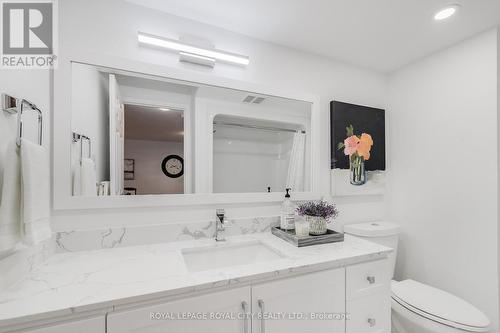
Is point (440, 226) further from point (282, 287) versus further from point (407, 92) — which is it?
point (282, 287)

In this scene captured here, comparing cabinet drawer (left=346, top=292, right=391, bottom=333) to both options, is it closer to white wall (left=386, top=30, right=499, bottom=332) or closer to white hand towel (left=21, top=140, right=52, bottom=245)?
white wall (left=386, top=30, right=499, bottom=332)

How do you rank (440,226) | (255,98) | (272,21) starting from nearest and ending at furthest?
(272,21) → (255,98) → (440,226)

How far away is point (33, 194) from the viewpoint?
786 mm

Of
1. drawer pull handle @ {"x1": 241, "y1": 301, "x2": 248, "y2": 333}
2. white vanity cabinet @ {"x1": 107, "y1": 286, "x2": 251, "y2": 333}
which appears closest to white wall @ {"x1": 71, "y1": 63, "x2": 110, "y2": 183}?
A: white vanity cabinet @ {"x1": 107, "y1": 286, "x2": 251, "y2": 333}

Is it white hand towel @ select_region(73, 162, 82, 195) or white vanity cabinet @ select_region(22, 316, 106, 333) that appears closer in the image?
white vanity cabinet @ select_region(22, 316, 106, 333)

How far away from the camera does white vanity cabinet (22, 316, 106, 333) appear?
0.67 meters

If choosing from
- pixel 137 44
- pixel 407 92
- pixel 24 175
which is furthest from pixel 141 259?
pixel 407 92

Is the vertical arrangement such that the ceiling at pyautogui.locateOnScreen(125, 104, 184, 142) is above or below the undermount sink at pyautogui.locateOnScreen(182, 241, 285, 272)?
above

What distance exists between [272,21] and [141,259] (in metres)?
1.48

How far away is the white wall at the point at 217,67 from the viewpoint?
1.17 metres

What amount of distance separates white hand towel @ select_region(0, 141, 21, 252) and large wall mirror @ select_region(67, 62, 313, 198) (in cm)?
38

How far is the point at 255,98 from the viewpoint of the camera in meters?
1.55

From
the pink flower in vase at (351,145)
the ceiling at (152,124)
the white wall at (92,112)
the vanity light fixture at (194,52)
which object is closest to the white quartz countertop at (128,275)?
the white wall at (92,112)

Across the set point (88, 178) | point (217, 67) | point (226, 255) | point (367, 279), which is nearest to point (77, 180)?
point (88, 178)
